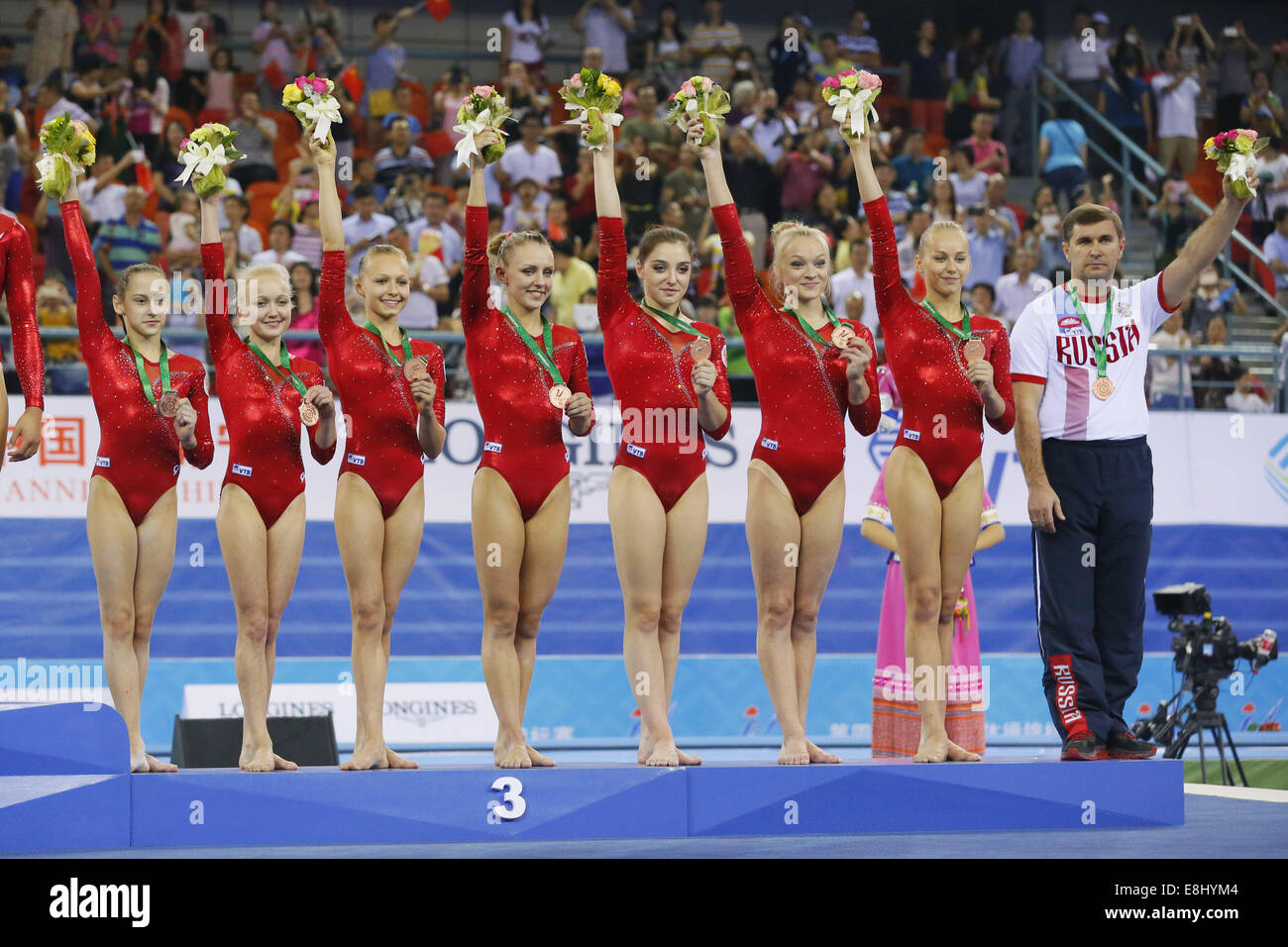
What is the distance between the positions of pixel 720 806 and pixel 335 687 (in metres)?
4.00

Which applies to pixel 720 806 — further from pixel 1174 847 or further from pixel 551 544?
pixel 1174 847

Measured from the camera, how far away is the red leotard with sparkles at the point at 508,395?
5.54m

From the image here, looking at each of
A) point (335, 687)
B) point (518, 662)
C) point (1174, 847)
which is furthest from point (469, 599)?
point (1174, 847)

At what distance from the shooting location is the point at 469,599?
9.71m

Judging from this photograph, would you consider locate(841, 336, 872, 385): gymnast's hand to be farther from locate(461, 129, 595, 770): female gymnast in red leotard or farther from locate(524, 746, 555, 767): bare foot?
locate(524, 746, 555, 767): bare foot

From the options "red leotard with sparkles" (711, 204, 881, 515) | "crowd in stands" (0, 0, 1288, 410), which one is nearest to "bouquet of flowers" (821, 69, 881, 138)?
"red leotard with sparkles" (711, 204, 881, 515)

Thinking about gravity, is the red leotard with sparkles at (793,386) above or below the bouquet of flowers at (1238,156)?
below

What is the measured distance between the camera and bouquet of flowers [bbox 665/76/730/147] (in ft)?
18.6

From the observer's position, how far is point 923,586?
5.67 metres

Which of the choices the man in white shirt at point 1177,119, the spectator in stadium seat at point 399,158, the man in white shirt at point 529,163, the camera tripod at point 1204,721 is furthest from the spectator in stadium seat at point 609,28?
the camera tripod at point 1204,721

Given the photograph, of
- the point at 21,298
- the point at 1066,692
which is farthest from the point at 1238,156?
the point at 21,298

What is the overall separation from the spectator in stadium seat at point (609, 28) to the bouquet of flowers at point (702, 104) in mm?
8398

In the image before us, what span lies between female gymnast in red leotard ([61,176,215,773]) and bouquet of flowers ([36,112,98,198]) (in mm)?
62

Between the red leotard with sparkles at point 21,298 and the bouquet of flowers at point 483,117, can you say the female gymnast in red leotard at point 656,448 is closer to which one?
the bouquet of flowers at point 483,117
